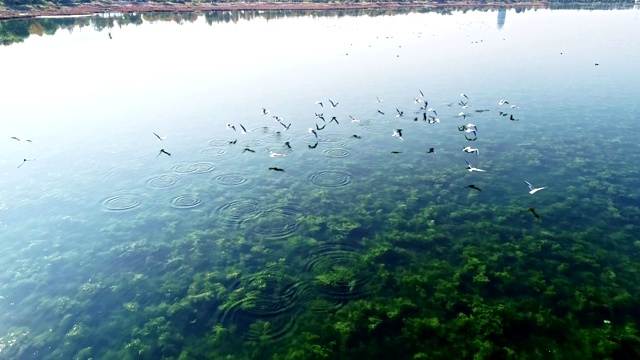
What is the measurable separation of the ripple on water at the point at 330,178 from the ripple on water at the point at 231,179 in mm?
4101

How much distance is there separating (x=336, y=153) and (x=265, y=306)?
45.6ft

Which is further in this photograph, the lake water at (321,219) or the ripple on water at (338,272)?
the ripple on water at (338,272)

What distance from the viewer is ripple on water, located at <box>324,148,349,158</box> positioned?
25.4 meters

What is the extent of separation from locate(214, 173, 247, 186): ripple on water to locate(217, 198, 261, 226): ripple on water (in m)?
1.89

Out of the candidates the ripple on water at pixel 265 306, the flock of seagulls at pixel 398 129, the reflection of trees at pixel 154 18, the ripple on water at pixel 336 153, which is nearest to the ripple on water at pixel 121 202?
the flock of seagulls at pixel 398 129

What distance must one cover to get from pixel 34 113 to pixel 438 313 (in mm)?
37819

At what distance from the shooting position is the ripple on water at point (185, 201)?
65.9ft

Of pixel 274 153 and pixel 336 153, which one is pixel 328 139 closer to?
pixel 336 153

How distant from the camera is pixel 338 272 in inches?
597

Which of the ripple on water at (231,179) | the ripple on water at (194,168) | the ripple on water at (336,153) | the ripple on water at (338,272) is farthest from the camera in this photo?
the ripple on water at (336,153)

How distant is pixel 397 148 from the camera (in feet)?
87.2

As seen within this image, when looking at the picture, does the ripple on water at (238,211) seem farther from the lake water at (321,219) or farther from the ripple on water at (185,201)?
the ripple on water at (185,201)

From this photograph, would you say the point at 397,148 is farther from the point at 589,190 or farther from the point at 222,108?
the point at 222,108

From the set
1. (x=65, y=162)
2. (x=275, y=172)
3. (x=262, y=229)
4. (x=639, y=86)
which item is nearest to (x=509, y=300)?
(x=262, y=229)
